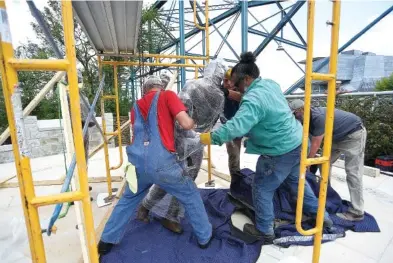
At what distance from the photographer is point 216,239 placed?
2.28 m

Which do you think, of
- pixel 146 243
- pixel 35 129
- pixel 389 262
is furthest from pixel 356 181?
pixel 35 129

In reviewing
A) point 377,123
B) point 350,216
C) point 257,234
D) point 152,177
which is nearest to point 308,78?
point 152,177

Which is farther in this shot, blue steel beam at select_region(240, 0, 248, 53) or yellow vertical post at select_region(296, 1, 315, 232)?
blue steel beam at select_region(240, 0, 248, 53)

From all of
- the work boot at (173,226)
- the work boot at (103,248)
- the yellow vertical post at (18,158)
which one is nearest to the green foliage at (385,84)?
the work boot at (173,226)

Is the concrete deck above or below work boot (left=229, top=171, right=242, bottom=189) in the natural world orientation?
below

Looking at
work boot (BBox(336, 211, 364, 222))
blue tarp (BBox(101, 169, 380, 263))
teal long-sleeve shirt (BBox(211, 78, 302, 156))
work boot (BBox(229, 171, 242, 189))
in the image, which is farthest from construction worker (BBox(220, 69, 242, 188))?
work boot (BBox(336, 211, 364, 222))

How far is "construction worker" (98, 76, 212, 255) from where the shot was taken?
1864mm

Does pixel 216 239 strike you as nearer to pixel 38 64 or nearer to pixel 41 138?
pixel 38 64

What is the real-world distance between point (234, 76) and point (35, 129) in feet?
17.0

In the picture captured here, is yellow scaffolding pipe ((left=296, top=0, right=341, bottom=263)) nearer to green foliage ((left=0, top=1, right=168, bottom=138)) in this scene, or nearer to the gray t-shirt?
the gray t-shirt

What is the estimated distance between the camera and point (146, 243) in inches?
87.5

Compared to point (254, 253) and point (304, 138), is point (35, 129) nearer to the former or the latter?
point (254, 253)

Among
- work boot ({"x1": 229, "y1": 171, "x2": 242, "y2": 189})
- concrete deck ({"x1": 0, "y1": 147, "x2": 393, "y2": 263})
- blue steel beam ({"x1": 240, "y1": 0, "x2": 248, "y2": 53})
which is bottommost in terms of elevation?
concrete deck ({"x1": 0, "y1": 147, "x2": 393, "y2": 263})

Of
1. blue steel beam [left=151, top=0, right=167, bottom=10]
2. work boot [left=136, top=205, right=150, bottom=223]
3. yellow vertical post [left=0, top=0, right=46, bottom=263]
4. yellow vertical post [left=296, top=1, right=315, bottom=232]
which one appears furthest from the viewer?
blue steel beam [left=151, top=0, right=167, bottom=10]
